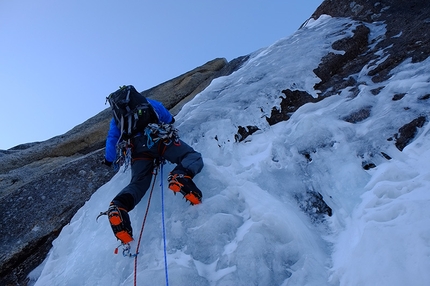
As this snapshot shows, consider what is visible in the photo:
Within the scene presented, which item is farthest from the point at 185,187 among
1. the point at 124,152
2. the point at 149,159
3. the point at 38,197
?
the point at 38,197

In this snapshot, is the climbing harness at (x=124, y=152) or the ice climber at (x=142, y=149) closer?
the ice climber at (x=142, y=149)

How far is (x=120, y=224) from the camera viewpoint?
11.2ft

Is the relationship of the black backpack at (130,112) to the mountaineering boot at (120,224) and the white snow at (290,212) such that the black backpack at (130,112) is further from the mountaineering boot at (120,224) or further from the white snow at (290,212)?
the mountaineering boot at (120,224)

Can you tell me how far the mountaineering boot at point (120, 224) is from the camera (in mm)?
3402

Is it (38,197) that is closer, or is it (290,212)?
(290,212)

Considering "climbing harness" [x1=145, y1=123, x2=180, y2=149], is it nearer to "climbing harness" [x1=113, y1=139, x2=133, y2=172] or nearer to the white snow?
"climbing harness" [x1=113, y1=139, x2=133, y2=172]

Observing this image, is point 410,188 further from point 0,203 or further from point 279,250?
point 0,203

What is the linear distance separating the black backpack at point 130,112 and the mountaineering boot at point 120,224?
1.43 m

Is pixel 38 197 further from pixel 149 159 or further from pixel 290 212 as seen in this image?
pixel 290 212

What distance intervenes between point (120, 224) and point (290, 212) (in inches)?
69.4

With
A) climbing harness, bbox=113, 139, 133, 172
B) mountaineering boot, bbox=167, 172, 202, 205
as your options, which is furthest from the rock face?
mountaineering boot, bbox=167, 172, 202, 205

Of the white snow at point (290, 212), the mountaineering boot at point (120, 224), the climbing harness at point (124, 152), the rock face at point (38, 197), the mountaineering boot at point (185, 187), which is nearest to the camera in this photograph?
the white snow at point (290, 212)

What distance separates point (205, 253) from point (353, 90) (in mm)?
3798

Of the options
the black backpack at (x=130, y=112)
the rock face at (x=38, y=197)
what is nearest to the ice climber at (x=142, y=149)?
the black backpack at (x=130, y=112)
